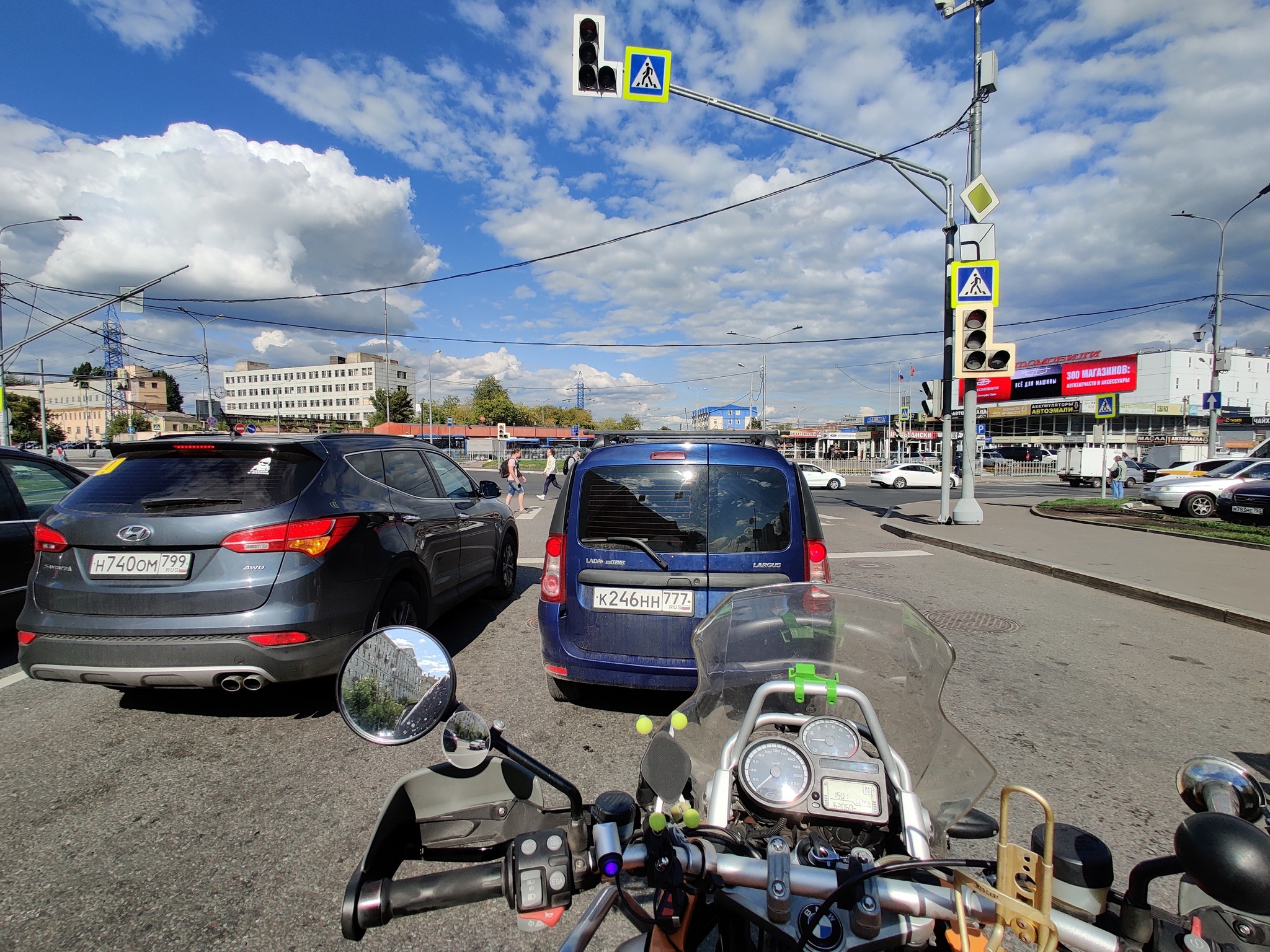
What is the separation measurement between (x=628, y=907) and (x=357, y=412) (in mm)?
114998

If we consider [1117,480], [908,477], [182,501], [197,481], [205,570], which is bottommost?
[908,477]

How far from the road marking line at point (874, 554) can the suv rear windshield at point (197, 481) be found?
840 centimetres

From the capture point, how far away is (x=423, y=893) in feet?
3.86

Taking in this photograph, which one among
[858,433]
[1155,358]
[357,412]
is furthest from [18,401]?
[1155,358]

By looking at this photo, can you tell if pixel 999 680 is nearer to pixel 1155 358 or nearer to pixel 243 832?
pixel 243 832

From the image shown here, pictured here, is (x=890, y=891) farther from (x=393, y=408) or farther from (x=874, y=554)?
(x=393, y=408)

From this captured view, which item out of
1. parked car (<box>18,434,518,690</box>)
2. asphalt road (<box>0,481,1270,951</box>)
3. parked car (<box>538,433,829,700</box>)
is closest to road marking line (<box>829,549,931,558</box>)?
asphalt road (<box>0,481,1270,951</box>)

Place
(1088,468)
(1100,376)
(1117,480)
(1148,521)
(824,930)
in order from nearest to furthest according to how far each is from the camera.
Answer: (824,930) → (1148,521) → (1117,480) → (1088,468) → (1100,376)

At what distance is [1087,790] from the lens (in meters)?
3.09

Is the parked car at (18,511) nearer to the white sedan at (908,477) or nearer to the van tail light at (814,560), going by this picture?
the van tail light at (814,560)

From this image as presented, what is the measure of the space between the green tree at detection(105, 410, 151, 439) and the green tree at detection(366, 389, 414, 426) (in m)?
22.4

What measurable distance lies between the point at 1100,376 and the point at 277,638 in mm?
61232

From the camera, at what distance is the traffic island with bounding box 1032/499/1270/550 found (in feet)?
35.7

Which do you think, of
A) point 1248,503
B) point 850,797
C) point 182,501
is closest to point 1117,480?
point 1248,503
